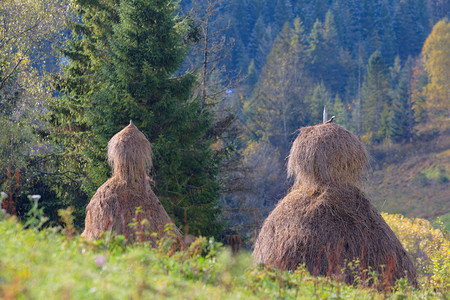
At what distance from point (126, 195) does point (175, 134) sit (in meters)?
7.68

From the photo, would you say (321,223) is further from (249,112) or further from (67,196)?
(249,112)

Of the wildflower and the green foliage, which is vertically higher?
the green foliage

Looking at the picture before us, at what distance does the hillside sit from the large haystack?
38.3 metres

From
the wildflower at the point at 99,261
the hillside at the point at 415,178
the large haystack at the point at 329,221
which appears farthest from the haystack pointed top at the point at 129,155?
the hillside at the point at 415,178

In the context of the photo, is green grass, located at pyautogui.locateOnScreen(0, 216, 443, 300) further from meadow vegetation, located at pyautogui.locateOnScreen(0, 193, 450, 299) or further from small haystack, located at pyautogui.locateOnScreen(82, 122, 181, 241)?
small haystack, located at pyautogui.locateOnScreen(82, 122, 181, 241)

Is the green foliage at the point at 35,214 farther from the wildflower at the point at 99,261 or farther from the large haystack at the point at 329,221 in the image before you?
the large haystack at the point at 329,221

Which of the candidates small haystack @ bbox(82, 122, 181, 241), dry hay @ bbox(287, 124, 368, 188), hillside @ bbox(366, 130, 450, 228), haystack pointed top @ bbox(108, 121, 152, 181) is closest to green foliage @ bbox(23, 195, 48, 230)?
small haystack @ bbox(82, 122, 181, 241)

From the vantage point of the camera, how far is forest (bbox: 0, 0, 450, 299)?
557cm

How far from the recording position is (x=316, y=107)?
55.9m

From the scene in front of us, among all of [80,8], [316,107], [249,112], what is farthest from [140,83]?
[316,107]

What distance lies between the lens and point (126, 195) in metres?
9.12

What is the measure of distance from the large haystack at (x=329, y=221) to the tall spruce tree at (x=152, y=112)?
644 cm

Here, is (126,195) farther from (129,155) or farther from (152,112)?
(152,112)

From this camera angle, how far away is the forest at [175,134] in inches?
219
